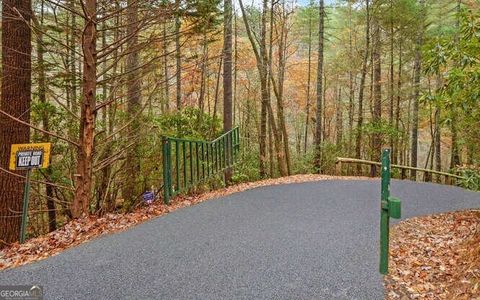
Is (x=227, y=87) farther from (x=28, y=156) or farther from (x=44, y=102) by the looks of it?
Answer: (x=28, y=156)

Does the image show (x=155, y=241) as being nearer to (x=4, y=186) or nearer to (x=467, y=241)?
(x=4, y=186)

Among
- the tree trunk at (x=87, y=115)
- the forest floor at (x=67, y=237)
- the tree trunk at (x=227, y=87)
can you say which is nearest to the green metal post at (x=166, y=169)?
the forest floor at (x=67, y=237)

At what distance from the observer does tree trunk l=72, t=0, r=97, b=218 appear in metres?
5.24

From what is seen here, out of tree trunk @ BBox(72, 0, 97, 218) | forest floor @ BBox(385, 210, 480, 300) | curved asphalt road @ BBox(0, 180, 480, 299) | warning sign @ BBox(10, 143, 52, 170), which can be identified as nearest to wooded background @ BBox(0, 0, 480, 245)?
tree trunk @ BBox(72, 0, 97, 218)

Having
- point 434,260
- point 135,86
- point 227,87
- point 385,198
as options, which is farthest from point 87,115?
point 227,87

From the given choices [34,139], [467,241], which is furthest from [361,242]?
[34,139]

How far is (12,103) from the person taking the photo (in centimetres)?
614

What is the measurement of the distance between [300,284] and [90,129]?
3917 mm

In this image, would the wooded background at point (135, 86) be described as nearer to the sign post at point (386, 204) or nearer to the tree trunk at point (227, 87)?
the tree trunk at point (227, 87)

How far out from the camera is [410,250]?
185 inches

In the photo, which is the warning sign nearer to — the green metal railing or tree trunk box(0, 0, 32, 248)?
tree trunk box(0, 0, 32, 248)

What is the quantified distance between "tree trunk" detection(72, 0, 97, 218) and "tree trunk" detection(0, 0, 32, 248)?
1.50 m

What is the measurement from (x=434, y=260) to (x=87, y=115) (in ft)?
17.3

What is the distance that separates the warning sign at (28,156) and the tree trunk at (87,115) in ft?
1.91
